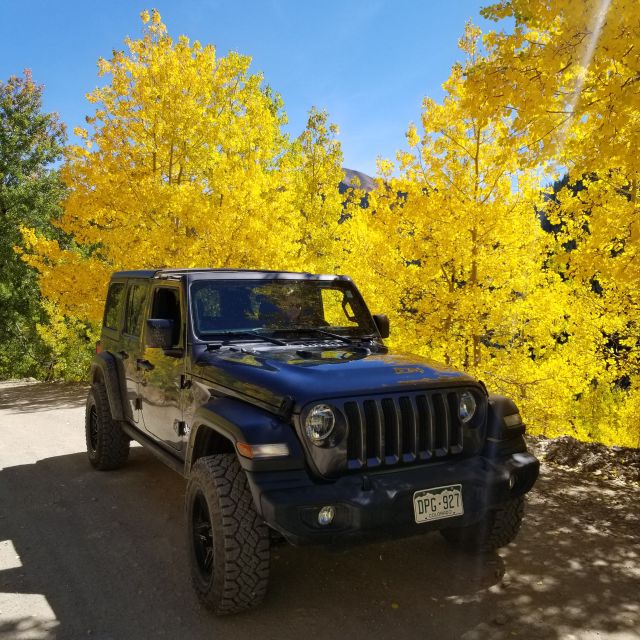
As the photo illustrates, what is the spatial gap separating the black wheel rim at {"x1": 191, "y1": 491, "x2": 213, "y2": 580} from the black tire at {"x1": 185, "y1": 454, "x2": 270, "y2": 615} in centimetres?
8

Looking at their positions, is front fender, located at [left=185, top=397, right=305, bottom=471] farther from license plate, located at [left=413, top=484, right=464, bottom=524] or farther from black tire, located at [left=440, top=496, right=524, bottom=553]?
black tire, located at [left=440, top=496, right=524, bottom=553]

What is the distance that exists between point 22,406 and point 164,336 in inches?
359

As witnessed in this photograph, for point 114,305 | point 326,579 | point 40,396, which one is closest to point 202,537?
point 326,579

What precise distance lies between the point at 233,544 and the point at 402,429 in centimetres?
110

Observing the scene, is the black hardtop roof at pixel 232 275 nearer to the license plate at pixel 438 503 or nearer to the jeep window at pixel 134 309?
the jeep window at pixel 134 309

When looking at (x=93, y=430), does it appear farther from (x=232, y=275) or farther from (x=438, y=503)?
(x=438, y=503)

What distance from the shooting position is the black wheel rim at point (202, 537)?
10.6ft

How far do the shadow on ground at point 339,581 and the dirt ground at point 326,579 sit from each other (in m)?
0.01

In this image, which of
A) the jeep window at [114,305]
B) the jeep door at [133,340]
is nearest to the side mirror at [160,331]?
the jeep door at [133,340]

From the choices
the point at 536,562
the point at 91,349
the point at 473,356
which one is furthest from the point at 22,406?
the point at 91,349

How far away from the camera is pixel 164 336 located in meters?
3.88

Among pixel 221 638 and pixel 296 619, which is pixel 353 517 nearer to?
pixel 296 619

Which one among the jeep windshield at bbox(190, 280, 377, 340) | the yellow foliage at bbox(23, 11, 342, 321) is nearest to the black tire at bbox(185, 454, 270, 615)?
the jeep windshield at bbox(190, 280, 377, 340)

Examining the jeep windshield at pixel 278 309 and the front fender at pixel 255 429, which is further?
the jeep windshield at pixel 278 309
